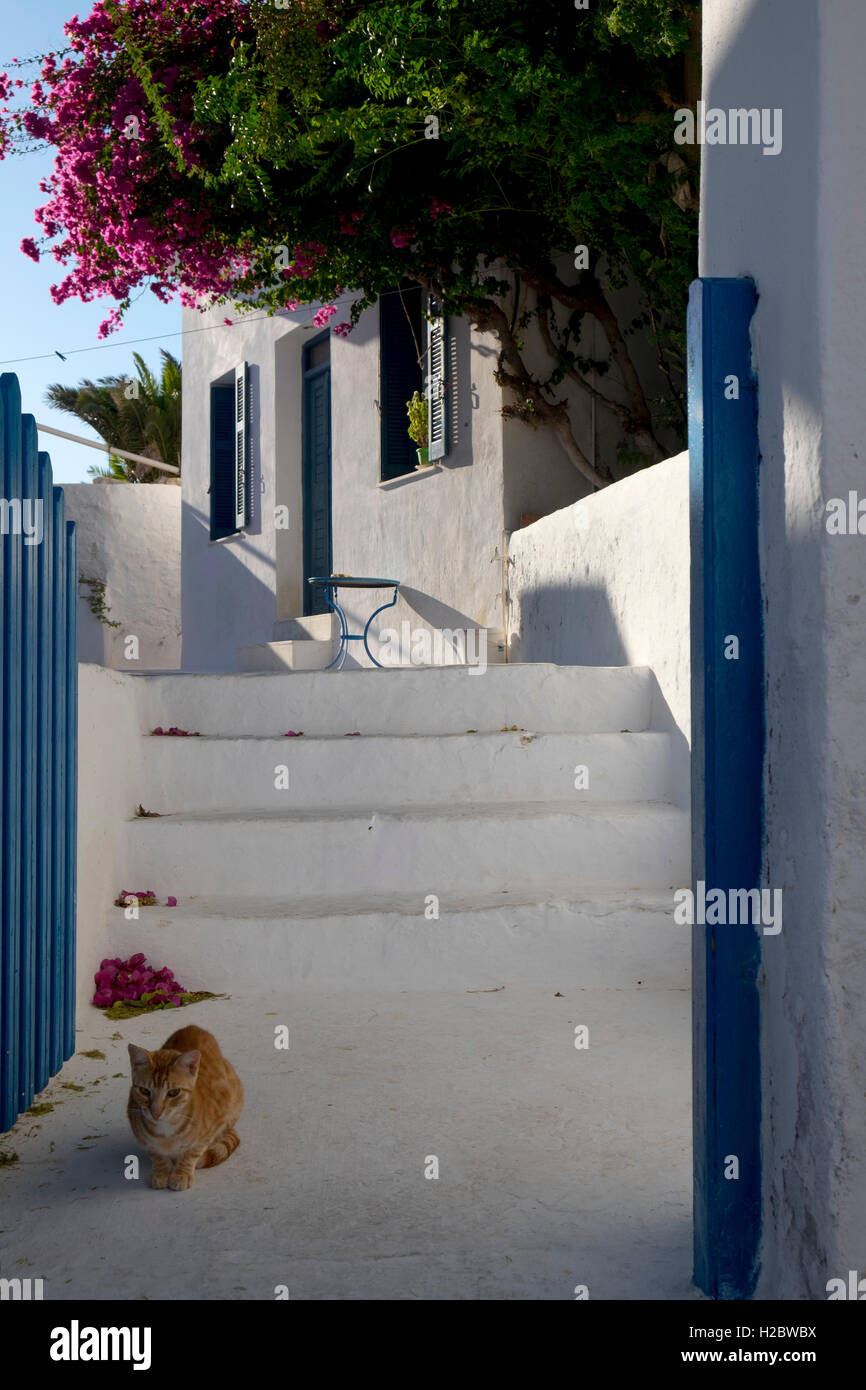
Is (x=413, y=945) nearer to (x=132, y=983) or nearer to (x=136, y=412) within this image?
(x=132, y=983)

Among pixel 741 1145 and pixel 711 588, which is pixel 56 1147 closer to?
pixel 741 1145

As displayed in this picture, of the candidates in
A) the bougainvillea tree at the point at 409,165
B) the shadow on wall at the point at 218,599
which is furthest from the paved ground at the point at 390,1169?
the shadow on wall at the point at 218,599

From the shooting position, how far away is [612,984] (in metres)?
4.14

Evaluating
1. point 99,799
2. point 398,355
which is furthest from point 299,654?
point 99,799

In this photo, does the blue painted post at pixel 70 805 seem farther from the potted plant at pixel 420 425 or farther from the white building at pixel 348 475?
the potted plant at pixel 420 425

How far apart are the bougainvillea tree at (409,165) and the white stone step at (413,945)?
390 cm

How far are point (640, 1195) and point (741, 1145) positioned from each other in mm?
585

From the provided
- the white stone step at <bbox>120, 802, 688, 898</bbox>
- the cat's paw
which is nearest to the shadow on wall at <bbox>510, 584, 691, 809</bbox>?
the white stone step at <bbox>120, 802, 688, 898</bbox>

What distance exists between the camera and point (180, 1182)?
8.44 feet

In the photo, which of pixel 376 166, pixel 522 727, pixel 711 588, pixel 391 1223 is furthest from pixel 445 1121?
pixel 376 166

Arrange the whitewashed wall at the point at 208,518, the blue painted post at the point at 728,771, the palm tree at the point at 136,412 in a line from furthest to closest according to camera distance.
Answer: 1. the palm tree at the point at 136,412
2. the whitewashed wall at the point at 208,518
3. the blue painted post at the point at 728,771

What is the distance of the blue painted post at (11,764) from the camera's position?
2.82m

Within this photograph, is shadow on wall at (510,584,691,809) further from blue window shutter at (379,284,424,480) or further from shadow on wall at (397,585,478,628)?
blue window shutter at (379,284,424,480)
